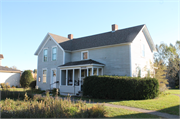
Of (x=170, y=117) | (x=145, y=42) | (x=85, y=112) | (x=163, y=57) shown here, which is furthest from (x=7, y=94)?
(x=163, y=57)

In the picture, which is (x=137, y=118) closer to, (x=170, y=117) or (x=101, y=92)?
(x=170, y=117)

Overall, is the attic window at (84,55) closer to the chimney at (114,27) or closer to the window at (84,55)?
the window at (84,55)

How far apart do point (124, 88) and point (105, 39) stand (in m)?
8.15

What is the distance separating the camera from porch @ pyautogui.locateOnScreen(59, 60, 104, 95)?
17472 millimetres

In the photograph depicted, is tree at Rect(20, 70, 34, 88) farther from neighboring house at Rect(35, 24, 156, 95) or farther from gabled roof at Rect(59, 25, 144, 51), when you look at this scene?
gabled roof at Rect(59, 25, 144, 51)

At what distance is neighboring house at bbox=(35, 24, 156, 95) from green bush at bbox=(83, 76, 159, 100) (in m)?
3.04

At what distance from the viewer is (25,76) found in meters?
27.2

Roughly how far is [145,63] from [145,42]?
2814 millimetres

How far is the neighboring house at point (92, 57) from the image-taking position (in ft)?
56.1

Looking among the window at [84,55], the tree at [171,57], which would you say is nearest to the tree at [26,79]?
the window at [84,55]

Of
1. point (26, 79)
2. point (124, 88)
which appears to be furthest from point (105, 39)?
point (26, 79)

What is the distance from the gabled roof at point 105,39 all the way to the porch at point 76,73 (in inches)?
105

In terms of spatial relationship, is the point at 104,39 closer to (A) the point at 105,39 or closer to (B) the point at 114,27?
(A) the point at 105,39

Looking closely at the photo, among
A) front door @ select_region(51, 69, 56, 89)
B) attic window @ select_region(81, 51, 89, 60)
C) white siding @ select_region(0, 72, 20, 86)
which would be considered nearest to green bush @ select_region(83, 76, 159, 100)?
attic window @ select_region(81, 51, 89, 60)
